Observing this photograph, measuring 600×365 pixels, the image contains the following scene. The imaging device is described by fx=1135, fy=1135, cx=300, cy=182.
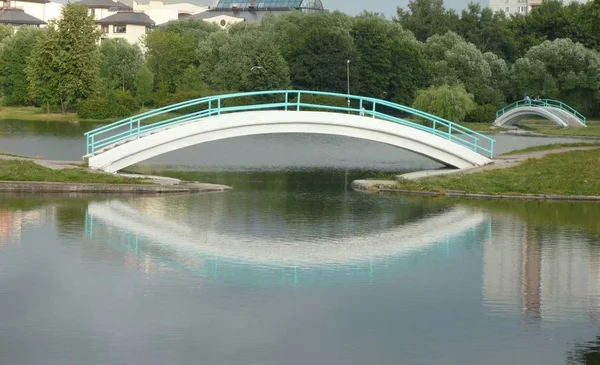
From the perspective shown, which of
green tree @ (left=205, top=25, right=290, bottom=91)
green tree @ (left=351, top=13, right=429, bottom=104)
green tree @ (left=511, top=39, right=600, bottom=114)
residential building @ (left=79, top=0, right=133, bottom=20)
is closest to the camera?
green tree @ (left=205, top=25, right=290, bottom=91)

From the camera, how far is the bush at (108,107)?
236 ft

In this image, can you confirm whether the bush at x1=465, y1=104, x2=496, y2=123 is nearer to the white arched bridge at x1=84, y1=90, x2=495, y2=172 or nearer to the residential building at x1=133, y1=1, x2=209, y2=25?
the white arched bridge at x1=84, y1=90, x2=495, y2=172

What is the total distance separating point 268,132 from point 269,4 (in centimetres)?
10830

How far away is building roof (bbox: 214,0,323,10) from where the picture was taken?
134 m

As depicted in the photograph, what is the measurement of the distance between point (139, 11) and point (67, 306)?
107351mm

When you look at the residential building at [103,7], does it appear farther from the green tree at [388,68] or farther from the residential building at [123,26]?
the green tree at [388,68]

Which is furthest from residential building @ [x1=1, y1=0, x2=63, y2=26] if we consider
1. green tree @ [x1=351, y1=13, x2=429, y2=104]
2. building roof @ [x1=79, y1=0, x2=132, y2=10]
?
green tree @ [x1=351, y1=13, x2=429, y2=104]

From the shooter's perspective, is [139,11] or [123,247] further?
[139,11]

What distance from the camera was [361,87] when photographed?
264 feet

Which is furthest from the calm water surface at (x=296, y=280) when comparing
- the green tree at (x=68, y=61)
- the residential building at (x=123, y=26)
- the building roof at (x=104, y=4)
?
the building roof at (x=104, y=4)

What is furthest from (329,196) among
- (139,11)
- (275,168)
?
(139,11)

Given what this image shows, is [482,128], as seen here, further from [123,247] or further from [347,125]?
[123,247]

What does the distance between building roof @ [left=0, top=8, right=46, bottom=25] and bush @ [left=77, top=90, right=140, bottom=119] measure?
42.9 metres

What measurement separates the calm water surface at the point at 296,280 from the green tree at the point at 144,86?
164 feet
